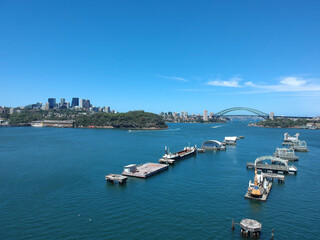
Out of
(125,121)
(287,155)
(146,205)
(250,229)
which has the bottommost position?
(146,205)

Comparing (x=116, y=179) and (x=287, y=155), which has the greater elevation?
(x=287, y=155)

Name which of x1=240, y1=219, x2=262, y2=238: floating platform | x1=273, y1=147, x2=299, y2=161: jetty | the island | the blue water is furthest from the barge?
the island

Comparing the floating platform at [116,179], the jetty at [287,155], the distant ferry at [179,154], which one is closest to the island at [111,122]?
the distant ferry at [179,154]

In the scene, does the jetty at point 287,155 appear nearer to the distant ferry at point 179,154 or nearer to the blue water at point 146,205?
the blue water at point 146,205

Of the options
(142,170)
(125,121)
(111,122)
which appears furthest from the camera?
(111,122)

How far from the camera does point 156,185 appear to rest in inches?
1084

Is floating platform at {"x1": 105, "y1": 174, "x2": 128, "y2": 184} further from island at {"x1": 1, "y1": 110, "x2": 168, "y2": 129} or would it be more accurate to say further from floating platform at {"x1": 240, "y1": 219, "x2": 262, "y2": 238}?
island at {"x1": 1, "y1": 110, "x2": 168, "y2": 129}

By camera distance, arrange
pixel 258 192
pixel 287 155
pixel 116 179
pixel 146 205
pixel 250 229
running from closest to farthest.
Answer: pixel 250 229
pixel 146 205
pixel 258 192
pixel 116 179
pixel 287 155

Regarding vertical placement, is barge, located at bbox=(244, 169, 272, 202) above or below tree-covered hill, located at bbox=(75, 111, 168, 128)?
below

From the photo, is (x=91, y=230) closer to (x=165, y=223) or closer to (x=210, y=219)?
(x=165, y=223)

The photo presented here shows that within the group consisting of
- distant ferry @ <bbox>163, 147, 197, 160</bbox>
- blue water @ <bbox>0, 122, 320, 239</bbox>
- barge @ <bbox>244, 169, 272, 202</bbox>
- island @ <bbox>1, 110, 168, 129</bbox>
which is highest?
island @ <bbox>1, 110, 168, 129</bbox>

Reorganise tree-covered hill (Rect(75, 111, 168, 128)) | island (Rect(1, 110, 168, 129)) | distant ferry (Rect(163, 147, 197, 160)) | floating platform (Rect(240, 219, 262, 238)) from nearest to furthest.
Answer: floating platform (Rect(240, 219, 262, 238))
distant ferry (Rect(163, 147, 197, 160))
tree-covered hill (Rect(75, 111, 168, 128))
island (Rect(1, 110, 168, 129))

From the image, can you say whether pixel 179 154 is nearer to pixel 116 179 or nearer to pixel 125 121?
pixel 116 179

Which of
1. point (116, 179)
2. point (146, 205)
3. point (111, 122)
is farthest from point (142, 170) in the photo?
point (111, 122)
